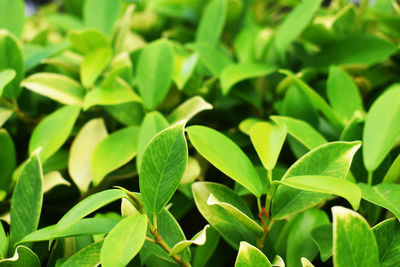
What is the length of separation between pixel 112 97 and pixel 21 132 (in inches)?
9.2

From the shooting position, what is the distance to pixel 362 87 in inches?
29.1

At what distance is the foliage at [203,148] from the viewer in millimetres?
429

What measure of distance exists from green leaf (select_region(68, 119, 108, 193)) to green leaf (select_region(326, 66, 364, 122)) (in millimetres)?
377

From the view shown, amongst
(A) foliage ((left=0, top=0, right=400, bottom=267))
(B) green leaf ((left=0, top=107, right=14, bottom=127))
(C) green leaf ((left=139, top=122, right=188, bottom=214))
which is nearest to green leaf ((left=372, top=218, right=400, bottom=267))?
(A) foliage ((left=0, top=0, right=400, bottom=267))

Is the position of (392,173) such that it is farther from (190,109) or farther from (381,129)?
(190,109)

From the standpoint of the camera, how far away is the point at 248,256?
Answer: 0.40 m

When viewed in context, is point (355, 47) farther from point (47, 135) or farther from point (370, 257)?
point (47, 135)

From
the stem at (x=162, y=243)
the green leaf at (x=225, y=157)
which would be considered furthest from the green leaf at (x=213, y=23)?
the stem at (x=162, y=243)

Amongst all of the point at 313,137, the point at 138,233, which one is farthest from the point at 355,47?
the point at 138,233

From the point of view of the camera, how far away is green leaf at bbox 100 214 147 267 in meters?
0.37

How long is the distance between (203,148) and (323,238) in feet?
0.61

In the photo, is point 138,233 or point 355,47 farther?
point 355,47

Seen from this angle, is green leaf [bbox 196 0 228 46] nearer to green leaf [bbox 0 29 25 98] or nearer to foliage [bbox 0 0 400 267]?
foliage [bbox 0 0 400 267]

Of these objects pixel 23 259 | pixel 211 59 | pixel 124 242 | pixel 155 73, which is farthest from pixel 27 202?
pixel 211 59
